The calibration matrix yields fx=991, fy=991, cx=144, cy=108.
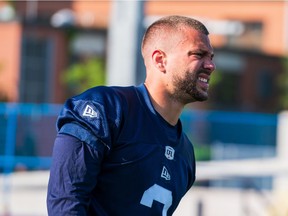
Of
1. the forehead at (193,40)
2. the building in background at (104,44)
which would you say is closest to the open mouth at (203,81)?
the forehead at (193,40)

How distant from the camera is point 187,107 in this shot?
83.0 feet

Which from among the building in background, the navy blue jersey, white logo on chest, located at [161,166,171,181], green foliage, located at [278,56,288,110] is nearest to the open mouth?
the navy blue jersey

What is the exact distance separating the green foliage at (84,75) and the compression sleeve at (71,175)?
27.7 m

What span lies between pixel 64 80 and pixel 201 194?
17.8 meters

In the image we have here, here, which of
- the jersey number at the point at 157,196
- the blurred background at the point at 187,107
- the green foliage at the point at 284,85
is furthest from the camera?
the green foliage at the point at 284,85

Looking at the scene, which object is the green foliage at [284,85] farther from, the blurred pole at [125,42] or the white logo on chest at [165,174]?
the white logo on chest at [165,174]

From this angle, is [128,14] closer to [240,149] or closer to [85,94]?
[85,94]

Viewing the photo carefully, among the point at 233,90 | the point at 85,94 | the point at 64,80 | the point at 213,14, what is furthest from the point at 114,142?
the point at 213,14

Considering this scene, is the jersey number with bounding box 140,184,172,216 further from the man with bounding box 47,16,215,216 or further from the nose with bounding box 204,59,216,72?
the nose with bounding box 204,59,216,72

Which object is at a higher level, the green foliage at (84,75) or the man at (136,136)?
the man at (136,136)

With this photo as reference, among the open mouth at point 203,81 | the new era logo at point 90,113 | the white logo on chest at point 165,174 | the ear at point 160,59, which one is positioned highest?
the ear at point 160,59

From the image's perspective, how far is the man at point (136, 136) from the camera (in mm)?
3693

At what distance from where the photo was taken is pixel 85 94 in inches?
150

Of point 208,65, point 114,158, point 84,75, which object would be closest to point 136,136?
point 114,158
